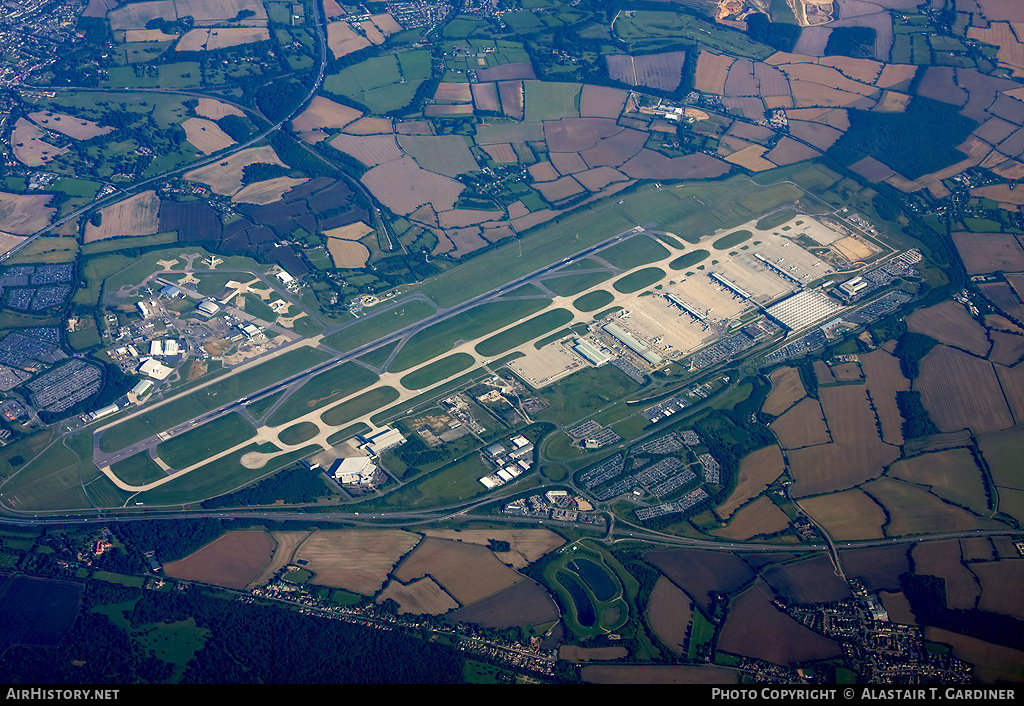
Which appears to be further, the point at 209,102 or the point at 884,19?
the point at 884,19

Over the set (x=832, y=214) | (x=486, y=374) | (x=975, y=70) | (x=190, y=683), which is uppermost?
(x=975, y=70)

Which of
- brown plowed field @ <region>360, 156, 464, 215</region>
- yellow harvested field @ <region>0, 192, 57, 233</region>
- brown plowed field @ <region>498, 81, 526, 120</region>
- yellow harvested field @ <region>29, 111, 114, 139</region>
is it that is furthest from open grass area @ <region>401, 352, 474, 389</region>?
yellow harvested field @ <region>29, 111, 114, 139</region>

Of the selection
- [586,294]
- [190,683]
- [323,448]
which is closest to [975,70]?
[586,294]

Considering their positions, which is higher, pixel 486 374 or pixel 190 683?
pixel 486 374

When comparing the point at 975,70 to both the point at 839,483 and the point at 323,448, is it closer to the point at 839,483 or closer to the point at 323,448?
the point at 839,483

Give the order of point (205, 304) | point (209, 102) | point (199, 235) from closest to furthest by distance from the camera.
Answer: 1. point (205, 304)
2. point (199, 235)
3. point (209, 102)

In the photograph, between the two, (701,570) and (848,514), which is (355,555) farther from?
(848,514)

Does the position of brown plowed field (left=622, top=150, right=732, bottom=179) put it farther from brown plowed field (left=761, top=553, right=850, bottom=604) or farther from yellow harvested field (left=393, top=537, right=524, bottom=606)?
yellow harvested field (left=393, top=537, right=524, bottom=606)
